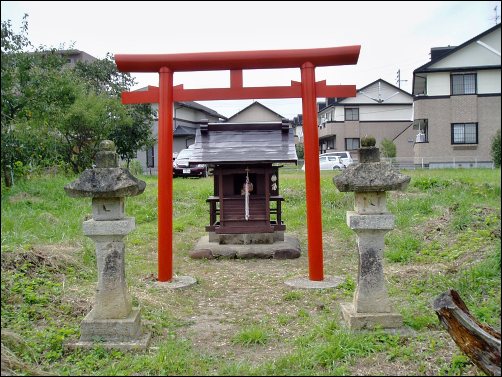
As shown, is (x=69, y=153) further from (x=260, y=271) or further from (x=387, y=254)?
(x=387, y=254)

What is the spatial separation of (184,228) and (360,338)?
25.3ft

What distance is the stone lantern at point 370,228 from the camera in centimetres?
451

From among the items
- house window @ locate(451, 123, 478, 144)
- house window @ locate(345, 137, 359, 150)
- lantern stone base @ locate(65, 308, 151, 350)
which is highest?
house window @ locate(345, 137, 359, 150)

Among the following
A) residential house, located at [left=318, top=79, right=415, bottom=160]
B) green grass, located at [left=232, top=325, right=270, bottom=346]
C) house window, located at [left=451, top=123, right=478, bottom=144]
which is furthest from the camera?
residential house, located at [left=318, top=79, right=415, bottom=160]

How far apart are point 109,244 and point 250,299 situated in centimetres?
231

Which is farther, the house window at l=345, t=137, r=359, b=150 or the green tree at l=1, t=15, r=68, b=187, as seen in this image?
the house window at l=345, t=137, r=359, b=150

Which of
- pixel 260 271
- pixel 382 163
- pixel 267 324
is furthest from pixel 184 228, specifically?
pixel 382 163

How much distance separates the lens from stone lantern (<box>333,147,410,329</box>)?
14.8ft

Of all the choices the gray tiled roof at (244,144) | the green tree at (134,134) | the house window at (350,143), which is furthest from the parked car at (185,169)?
the house window at (350,143)

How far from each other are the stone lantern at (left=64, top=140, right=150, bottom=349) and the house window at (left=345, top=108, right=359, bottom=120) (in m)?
31.7

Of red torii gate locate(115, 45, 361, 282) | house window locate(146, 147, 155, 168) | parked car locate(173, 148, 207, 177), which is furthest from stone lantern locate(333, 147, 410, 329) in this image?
house window locate(146, 147, 155, 168)

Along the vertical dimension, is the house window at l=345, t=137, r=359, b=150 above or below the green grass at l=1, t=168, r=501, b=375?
above

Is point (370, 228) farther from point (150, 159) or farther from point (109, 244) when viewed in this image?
point (150, 159)

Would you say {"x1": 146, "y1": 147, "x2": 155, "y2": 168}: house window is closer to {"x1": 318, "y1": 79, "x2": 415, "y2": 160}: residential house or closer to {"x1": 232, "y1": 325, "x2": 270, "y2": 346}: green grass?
{"x1": 318, "y1": 79, "x2": 415, "y2": 160}: residential house
